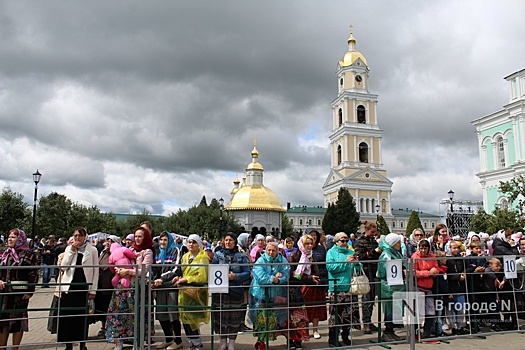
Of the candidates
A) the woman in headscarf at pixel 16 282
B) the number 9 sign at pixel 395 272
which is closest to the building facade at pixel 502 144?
the number 9 sign at pixel 395 272

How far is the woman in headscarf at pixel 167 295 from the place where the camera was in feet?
23.2

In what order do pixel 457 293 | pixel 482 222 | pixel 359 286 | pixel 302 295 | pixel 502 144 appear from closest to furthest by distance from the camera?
pixel 359 286 → pixel 457 293 → pixel 302 295 → pixel 482 222 → pixel 502 144

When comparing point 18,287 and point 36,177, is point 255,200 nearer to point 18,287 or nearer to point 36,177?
point 36,177

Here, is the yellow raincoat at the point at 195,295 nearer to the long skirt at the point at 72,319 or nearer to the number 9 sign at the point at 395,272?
the long skirt at the point at 72,319

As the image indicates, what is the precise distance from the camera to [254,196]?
64.7 meters

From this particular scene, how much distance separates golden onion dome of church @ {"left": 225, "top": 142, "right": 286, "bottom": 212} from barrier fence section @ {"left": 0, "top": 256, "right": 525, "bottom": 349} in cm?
5473

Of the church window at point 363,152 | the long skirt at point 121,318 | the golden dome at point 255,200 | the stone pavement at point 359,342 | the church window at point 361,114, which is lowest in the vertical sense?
the stone pavement at point 359,342

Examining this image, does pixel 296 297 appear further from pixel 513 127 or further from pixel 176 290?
pixel 513 127

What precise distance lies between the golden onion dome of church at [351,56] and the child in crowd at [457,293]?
8163cm

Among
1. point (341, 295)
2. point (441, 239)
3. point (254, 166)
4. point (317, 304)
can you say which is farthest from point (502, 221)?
point (254, 166)

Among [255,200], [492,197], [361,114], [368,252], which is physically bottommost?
[368,252]

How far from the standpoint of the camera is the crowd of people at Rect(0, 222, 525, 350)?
6.92 meters

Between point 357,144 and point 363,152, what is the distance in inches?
98.3

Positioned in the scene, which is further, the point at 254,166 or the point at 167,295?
the point at 254,166
